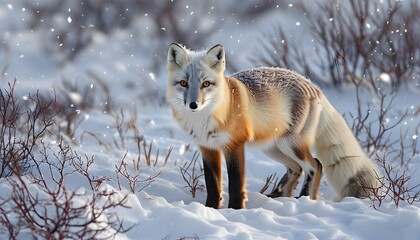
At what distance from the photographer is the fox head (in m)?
4.60

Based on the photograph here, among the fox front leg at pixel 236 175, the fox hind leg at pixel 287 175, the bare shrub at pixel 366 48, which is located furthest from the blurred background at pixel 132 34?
the fox front leg at pixel 236 175

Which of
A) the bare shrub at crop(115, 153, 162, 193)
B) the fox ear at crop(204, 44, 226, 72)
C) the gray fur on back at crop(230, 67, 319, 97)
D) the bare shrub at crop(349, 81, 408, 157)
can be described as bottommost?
the bare shrub at crop(115, 153, 162, 193)

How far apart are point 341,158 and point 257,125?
81 centimetres

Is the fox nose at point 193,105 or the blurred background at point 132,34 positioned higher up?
the blurred background at point 132,34

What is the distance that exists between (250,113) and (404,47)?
476cm

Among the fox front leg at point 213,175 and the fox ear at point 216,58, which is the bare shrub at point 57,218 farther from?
the fox ear at point 216,58

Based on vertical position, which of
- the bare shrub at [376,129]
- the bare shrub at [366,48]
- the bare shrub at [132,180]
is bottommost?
the bare shrub at [132,180]

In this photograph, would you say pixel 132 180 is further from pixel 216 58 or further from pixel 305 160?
pixel 305 160

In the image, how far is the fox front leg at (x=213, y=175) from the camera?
5066 millimetres

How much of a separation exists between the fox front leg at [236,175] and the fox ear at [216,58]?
60 cm

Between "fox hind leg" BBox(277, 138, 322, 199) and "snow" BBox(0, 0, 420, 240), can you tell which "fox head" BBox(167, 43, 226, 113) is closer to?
"snow" BBox(0, 0, 420, 240)

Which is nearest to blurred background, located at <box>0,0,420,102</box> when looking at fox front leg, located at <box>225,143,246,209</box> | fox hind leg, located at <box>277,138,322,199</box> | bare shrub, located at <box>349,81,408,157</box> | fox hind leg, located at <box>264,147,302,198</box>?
bare shrub, located at <box>349,81,408,157</box>

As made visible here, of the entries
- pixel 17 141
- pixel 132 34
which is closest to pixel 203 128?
pixel 17 141

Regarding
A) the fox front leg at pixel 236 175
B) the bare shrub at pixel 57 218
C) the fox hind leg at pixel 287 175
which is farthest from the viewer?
the fox hind leg at pixel 287 175
